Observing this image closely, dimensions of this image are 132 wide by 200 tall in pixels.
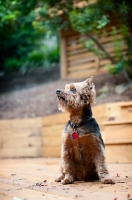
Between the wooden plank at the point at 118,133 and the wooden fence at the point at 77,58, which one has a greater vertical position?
the wooden fence at the point at 77,58

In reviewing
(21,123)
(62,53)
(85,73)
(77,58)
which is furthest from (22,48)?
(21,123)

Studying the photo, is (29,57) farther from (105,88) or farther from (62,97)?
(62,97)

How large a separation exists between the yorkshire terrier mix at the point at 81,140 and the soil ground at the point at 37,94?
11.4 feet

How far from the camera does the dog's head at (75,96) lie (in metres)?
2.58

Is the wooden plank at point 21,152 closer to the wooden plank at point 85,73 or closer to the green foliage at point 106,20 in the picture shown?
the green foliage at point 106,20

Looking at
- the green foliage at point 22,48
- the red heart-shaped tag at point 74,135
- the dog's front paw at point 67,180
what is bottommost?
the dog's front paw at point 67,180

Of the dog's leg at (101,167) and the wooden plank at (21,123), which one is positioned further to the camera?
the wooden plank at (21,123)

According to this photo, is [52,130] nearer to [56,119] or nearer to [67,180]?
[56,119]

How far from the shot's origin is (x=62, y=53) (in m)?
9.32

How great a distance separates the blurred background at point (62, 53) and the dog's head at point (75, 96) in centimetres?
344

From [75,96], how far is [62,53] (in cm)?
685

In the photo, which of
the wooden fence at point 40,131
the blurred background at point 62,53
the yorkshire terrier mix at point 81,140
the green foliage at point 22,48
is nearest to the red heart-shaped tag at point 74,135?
the yorkshire terrier mix at point 81,140

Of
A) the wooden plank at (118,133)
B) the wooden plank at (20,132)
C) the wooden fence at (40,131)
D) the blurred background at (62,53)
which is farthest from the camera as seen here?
the blurred background at (62,53)

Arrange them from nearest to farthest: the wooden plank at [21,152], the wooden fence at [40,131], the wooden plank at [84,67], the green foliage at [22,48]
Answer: the wooden fence at [40,131] → the wooden plank at [21,152] → the wooden plank at [84,67] → the green foliage at [22,48]
